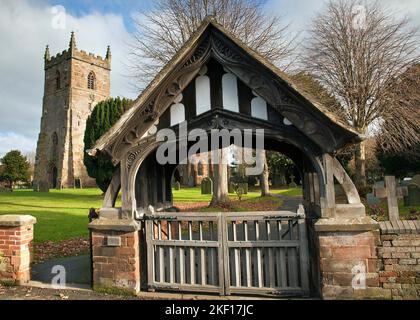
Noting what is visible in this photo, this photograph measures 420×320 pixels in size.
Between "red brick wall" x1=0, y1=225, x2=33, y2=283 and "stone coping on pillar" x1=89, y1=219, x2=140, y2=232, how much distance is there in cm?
161

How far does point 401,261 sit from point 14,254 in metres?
6.48

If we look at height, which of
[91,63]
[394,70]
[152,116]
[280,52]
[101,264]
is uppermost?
[91,63]

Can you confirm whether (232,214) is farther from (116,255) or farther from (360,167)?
(360,167)

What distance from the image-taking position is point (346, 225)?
4344 mm

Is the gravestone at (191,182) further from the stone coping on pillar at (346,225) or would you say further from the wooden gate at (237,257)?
the stone coping on pillar at (346,225)

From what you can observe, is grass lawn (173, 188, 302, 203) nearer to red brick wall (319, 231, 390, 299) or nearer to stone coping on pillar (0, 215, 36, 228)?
Result: stone coping on pillar (0, 215, 36, 228)

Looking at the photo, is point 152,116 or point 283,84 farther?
point 152,116

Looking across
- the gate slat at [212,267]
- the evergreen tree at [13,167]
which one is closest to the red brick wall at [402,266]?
the gate slat at [212,267]

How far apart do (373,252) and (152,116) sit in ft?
12.8

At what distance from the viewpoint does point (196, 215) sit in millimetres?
4988

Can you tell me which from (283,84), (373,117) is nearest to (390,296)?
(283,84)

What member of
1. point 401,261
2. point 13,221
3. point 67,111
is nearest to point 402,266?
point 401,261
